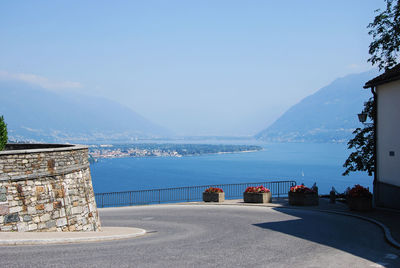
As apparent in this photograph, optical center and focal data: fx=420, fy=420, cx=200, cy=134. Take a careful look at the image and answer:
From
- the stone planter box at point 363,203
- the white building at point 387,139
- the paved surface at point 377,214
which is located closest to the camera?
the paved surface at point 377,214

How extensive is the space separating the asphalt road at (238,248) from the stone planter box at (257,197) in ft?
17.1

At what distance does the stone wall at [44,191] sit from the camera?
13055 mm

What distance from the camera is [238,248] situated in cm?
1102

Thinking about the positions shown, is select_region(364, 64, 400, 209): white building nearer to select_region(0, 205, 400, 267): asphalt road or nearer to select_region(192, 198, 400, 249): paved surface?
select_region(192, 198, 400, 249): paved surface

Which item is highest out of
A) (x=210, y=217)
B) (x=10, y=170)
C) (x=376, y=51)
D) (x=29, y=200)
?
(x=376, y=51)

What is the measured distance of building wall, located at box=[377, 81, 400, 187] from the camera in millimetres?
18672

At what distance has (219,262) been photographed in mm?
9273

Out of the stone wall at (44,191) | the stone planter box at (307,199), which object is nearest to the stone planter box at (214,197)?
the stone planter box at (307,199)

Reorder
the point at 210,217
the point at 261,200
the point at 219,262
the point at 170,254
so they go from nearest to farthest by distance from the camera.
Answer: the point at 219,262 < the point at 170,254 < the point at 210,217 < the point at 261,200

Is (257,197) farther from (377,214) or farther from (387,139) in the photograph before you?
(387,139)

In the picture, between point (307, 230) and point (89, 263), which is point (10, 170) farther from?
point (307, 230)

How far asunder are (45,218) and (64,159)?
7.67ft

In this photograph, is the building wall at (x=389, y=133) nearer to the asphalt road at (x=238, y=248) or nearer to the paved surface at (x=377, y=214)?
the paved surface at (x=377, y=214)

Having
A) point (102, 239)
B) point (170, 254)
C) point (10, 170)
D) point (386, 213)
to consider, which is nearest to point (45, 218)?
point (10, 170)
